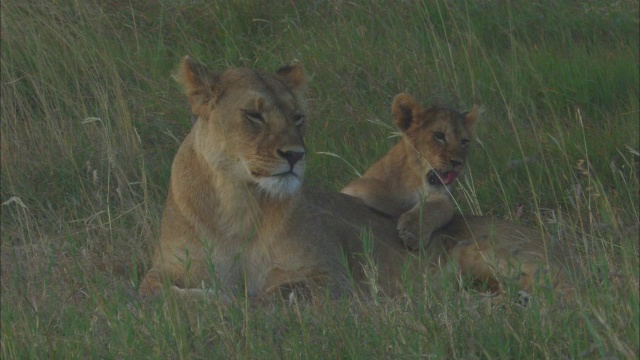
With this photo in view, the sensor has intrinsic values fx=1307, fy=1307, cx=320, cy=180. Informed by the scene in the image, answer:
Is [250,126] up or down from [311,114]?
up

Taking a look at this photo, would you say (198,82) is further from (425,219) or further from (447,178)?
(447,178)

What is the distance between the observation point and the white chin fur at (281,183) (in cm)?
425

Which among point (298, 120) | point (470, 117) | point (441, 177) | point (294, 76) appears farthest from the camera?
point (470, 117)

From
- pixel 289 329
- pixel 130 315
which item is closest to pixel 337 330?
→ pixel 289 329

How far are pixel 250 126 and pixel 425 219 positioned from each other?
957mm

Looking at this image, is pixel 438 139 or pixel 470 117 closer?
pixel 438 139

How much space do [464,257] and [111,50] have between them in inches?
104

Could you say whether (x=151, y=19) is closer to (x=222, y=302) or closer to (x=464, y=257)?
(x=464, y=257)

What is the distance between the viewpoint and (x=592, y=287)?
3.39m

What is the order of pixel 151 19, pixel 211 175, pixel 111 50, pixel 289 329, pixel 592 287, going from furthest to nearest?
pixel 151 19 → pixel 111 50 → pixel 211 175 → pixel 289 329 → pixel 592 287

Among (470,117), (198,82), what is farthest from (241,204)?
(470,117)

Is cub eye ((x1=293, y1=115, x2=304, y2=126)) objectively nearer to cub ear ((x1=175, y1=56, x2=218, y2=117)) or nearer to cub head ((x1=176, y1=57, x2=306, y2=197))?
cub head ((x1=176, y1=57, x2=306, y2=197))

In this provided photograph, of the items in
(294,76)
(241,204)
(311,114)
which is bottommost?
(311,114)

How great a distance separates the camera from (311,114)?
21.3ft
